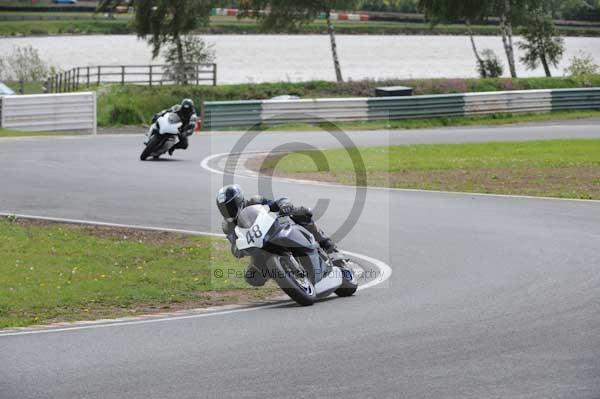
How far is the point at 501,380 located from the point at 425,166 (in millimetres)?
17102

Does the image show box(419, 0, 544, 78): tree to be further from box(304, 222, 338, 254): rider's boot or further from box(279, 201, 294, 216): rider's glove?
box(279, 201, 294, 216): rider's glove

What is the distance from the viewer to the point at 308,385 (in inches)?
297

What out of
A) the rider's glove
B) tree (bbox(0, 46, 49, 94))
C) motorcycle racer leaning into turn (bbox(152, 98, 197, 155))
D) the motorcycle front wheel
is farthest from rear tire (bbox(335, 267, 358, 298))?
tree (bbox(0, 46, 49, 94))

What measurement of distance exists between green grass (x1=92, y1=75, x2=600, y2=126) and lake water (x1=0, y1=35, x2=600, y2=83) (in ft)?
92.2

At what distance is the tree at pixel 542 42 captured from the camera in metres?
52.8

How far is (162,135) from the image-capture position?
24.3m

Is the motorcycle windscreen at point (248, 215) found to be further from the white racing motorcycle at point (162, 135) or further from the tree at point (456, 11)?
the tree at point (456, 11)

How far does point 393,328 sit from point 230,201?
7.40 feet

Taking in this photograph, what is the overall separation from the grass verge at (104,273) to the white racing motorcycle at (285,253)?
3.37 ft

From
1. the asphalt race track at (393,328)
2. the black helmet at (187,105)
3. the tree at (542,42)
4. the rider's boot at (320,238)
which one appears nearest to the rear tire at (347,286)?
the asphalt race track at (393,328)

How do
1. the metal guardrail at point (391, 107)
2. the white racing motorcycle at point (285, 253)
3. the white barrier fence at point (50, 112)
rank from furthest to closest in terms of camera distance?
the metal guardrail at point (391, 107)
the white barrier fence at point (50, 112)
the white racing motorcycle at point (285, 253)

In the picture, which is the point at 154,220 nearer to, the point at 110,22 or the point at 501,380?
the point at 501,380

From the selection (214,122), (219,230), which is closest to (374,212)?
(219,230)

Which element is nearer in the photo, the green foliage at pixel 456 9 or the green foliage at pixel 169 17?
the green foliage at pixel 169 17
